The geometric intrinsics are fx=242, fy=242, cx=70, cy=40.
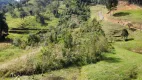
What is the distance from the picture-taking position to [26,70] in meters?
23.9

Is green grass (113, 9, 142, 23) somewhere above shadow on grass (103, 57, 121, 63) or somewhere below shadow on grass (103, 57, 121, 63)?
above

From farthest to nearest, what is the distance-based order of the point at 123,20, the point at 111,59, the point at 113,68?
the point at 123,20 < the point at 111,59 < the point at 113,68

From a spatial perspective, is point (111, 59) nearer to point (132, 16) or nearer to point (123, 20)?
point (123, 20)

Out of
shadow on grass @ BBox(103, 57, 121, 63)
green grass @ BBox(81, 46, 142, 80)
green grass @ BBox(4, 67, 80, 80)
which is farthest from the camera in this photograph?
shadow on grass @ BBox(103, 57, 121, 63)

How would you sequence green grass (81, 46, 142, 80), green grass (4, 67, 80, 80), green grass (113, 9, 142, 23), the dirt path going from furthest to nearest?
green grass (113, 9, 142, 23), the dirt path, green grass (81, 46, 142, 80), green grass (4, 67, 80, 80)

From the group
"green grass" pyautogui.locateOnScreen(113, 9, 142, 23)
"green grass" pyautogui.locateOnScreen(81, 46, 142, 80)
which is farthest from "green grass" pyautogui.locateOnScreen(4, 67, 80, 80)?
"green grass" pyautogui.locateOnScreen(113, 9, 142, 23)

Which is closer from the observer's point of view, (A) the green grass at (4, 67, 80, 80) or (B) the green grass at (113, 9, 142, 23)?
(A) the green grass at (4, 67, 80, 80)

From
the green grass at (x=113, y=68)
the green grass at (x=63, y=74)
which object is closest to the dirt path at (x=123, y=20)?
the green grass at (x=113, y=68)

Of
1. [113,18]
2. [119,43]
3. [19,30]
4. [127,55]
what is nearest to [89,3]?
[19,30]

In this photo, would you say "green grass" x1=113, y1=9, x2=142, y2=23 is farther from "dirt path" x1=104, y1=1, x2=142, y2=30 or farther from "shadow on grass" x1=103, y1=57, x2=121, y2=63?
"shadow on grass" x1=103, y1=57, x2=121, y2=63

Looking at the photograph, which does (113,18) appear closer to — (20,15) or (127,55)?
(127,55)

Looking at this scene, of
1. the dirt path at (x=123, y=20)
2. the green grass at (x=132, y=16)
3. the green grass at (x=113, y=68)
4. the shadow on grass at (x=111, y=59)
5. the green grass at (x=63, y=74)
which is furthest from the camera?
the green grass at (x=132, y=16)

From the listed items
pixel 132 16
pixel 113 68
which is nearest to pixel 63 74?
pixel 113 68

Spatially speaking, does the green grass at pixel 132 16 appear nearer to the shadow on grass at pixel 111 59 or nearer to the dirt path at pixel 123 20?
the dirt path at pixel 123 20
